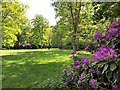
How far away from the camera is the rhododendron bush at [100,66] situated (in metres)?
0.90

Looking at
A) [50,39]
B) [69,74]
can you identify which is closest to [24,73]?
[69,74]

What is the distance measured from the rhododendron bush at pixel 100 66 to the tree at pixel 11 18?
3721 mm

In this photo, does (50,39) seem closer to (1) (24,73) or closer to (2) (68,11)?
(2) (68,11)

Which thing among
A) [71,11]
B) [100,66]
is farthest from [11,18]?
[100,66]

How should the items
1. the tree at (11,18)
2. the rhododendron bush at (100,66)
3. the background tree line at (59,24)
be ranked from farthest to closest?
the background tree line at (59,24), the tree at (11,18), the rhododendron bush at (100,66)

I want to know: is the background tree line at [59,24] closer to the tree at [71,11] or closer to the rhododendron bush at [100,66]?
the tree at [71,11]

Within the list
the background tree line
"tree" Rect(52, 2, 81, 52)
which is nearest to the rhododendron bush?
the background tree line

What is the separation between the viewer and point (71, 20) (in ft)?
19.3

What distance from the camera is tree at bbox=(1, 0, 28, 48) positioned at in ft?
16.3

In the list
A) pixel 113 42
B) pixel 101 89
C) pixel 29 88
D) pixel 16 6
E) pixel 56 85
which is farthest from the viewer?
pixel 16 6

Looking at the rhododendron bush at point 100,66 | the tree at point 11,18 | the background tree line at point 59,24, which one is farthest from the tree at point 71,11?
the rhododendron bush at point 100,66

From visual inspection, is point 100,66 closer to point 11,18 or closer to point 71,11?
point 11,18

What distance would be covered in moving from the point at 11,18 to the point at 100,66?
4.56m

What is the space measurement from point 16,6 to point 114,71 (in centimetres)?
463
